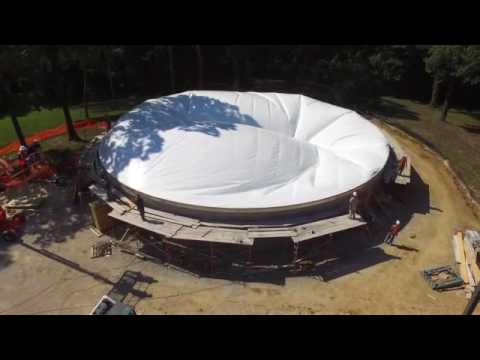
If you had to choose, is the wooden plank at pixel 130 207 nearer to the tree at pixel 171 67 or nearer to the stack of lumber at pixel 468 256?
the stack of lumber at pixel 468 256

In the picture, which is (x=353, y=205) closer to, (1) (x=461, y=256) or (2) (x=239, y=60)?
(1) (x=461, y=256)

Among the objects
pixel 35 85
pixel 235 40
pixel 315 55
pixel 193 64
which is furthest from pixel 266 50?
pixel 235 40

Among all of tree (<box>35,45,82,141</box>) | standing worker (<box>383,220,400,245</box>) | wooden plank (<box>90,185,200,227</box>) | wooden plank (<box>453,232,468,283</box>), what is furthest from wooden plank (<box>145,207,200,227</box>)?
tree (<box>35,45,82,141</box>)

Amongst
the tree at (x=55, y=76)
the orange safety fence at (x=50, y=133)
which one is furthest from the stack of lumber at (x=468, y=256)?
the tree at (x=55, y=76)

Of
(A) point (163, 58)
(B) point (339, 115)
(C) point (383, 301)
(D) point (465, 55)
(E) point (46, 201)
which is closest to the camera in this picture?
(C) point (383, 301)

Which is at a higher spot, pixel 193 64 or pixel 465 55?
pixel 465 55

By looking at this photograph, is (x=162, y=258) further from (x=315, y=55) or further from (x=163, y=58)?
(x=315, y=55)

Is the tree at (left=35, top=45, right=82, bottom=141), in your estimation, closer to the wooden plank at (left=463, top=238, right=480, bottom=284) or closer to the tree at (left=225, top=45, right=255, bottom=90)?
the tree at (left=225, top=45, right=255, bottom=90)
